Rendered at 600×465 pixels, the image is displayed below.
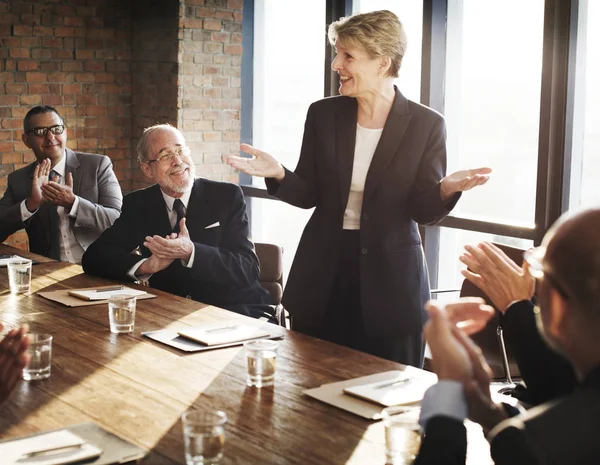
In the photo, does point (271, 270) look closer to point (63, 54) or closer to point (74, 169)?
point (74, 169)

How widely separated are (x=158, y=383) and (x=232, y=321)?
27.8 inches

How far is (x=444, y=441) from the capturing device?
55.0 inches

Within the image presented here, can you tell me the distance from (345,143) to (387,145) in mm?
167

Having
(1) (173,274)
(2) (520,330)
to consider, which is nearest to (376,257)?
(1) (173,274)

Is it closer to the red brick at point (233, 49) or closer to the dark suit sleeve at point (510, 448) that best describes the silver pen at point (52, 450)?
the dark suit sleeve at point (510, 448)

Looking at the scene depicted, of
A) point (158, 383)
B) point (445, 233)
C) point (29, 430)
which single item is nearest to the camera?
point (29, 430)

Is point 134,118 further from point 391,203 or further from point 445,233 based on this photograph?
point 391,203

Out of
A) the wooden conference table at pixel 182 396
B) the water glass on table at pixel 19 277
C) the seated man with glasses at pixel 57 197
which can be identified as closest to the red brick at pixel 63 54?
the seated man with glasses at pixel 57 197

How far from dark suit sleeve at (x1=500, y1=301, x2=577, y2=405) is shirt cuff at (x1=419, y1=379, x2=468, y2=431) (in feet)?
1.21

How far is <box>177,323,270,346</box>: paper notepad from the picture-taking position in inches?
104

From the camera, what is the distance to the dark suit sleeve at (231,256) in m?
3.51

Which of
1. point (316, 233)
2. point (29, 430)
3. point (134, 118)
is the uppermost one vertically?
point (134, 118)

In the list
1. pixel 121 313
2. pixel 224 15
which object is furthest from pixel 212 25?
pixel 121 313

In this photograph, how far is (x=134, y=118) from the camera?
22.4 ft
